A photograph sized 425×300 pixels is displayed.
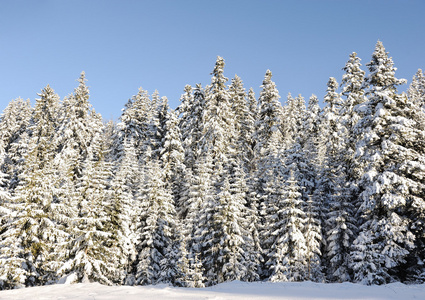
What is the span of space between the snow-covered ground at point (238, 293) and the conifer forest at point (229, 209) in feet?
30.0

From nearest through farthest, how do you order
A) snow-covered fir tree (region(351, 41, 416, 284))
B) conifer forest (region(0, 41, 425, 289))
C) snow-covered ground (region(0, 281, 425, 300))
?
snow-covered ground (region(0, 281, 425, 300)) → snow-covered fir tree (region(351, 41, 416, 284)) → conifer forest (region(0, 41, 425, 289))

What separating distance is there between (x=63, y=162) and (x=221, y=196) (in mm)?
24874

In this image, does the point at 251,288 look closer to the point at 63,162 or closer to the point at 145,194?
the point at 145,194

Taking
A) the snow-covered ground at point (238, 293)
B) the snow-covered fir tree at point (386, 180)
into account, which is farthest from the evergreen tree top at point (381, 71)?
the snow-covered ground at point (238, 293)

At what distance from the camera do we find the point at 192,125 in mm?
45344

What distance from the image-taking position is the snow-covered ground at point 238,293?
9336 mm

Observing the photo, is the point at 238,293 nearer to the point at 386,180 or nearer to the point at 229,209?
the point at 386,180

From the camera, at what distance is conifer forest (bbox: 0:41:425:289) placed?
19.3 m

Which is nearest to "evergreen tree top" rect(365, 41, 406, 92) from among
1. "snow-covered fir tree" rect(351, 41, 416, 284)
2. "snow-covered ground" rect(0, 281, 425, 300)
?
"snow-covered fir tree" rect(351, 41, 416, 284)

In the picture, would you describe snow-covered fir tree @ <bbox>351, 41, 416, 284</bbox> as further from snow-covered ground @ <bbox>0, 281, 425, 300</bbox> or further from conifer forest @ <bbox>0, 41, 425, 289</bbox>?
snow-covered ground @ <bbox>0, 281, 425, 300</bbox>

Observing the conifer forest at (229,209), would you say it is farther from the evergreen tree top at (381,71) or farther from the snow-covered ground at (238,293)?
the snow-covered ground at (238,293)

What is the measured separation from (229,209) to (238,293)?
55.1 ft

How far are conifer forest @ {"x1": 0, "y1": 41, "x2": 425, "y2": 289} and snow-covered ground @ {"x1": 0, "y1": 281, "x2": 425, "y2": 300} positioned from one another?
913 cm

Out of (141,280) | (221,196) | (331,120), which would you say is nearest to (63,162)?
(141,280)
